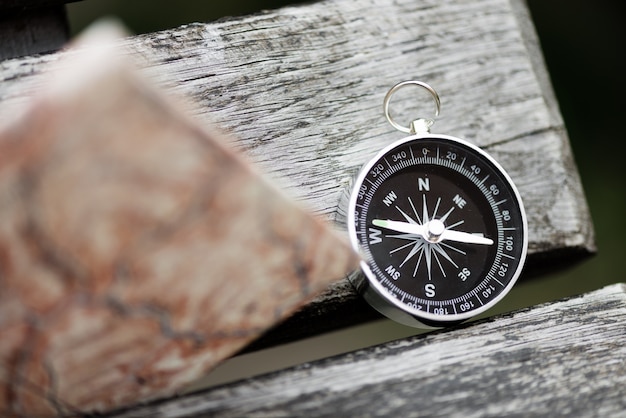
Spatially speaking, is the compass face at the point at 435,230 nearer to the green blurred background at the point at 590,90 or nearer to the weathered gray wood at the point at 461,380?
the weathered gray wood at the point at 461,380

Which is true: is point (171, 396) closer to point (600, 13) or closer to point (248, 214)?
point (248, 214)

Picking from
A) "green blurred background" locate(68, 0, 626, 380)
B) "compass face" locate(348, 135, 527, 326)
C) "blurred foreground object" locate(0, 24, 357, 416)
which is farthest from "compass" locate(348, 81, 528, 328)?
"green blurred background" locate(68, 0, 626, 380)

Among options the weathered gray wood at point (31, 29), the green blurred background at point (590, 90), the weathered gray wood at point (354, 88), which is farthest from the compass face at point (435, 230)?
the green blurred background at point (590, 90)

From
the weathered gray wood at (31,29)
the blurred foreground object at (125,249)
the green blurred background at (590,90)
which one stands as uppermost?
the weathered gray wood at (31,29)

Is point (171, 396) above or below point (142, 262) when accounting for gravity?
below

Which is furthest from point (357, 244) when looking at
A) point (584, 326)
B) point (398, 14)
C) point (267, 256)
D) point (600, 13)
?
point (600, 13)

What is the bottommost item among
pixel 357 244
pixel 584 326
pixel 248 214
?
pixel 584 326

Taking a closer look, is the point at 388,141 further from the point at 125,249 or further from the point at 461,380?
the point at 125,249
